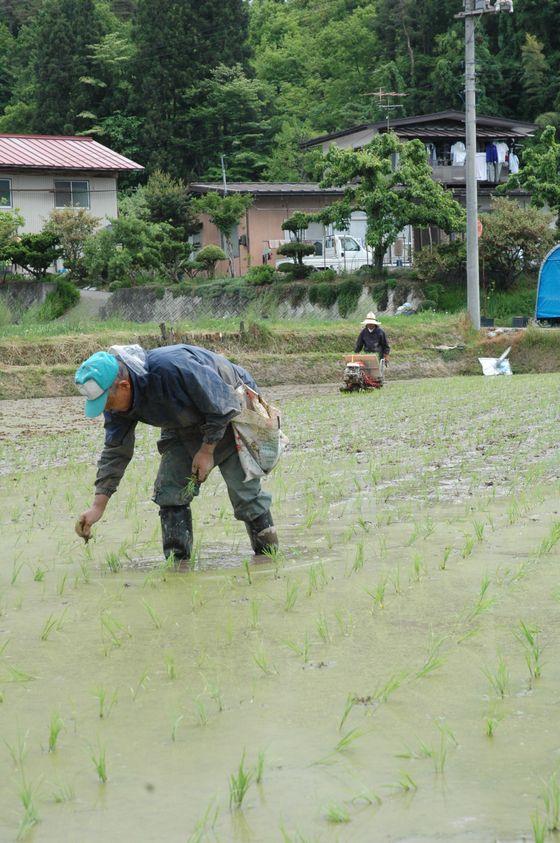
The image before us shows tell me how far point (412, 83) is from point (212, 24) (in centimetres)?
923

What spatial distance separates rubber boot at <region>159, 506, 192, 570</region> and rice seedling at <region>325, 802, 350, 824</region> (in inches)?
113

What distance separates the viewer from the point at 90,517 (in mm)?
5074

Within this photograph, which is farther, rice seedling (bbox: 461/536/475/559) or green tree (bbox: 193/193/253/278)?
green tree (bbox: 193/193/253/278)

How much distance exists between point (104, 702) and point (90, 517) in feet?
6.17

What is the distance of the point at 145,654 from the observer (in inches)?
150

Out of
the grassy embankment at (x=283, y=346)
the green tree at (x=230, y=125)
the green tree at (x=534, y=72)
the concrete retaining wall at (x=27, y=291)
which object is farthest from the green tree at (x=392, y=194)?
the green tree at (x=534, y=72)

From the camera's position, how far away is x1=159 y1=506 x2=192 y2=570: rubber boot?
531cm

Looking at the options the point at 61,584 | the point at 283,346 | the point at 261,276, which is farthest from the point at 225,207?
the point at 61,584

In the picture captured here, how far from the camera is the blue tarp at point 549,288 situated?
81.9ft

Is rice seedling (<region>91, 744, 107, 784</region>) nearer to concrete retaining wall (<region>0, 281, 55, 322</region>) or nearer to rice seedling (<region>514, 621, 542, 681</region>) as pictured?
rice seedling (<region>514, 621, 542, 681</region>)

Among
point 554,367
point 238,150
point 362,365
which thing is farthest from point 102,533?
point 238,150

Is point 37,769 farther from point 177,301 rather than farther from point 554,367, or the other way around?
point 177,301

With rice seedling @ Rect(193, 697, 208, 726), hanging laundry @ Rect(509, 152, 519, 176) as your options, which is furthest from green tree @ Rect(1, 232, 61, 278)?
rice seedling @ Rect(193, 697, 208, 726)

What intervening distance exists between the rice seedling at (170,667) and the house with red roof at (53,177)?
31.7m
